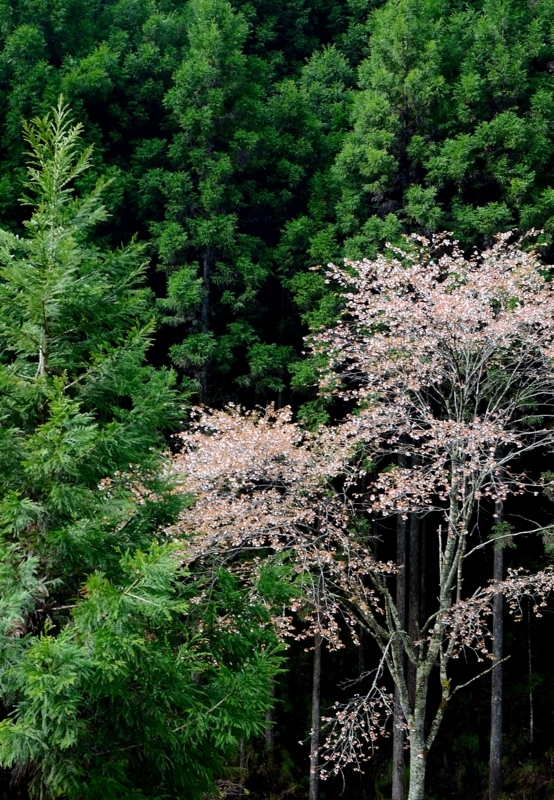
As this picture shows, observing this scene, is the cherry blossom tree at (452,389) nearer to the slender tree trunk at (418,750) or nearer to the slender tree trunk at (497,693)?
the slender tree trunk at (418,750)

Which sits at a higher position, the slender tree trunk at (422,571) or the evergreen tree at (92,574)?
the slender tree trunk at (422,571)

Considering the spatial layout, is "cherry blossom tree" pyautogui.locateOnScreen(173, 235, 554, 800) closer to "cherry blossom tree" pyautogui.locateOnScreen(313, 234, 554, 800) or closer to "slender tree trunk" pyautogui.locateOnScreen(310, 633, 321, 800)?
"cherry blossom tree" pyautogui.locateOnScreen(313, 234, 554, 800)

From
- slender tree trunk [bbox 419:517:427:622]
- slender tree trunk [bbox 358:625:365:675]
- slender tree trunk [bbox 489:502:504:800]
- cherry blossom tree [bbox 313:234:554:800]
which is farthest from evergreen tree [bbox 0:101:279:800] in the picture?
slender tree trunk [bbox 358:625:365:675]

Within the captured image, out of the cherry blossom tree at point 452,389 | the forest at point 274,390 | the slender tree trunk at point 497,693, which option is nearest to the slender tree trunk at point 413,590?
the forest at point 274,390

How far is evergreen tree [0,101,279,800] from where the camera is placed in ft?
12.1

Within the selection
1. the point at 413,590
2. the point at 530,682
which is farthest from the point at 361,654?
the point at 530,682

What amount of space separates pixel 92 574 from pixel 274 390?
868cm

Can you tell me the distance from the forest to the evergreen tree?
0.08ft

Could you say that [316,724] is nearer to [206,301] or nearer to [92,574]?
[206,301]

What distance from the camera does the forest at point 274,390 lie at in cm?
430

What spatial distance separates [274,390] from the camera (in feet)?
42.6

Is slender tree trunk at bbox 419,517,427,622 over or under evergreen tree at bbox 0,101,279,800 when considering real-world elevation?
over

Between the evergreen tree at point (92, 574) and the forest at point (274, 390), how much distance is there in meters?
0.02

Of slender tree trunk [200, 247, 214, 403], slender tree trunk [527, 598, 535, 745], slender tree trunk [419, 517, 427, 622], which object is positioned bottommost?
slender tree trunk [527, 598, 535, 745]
